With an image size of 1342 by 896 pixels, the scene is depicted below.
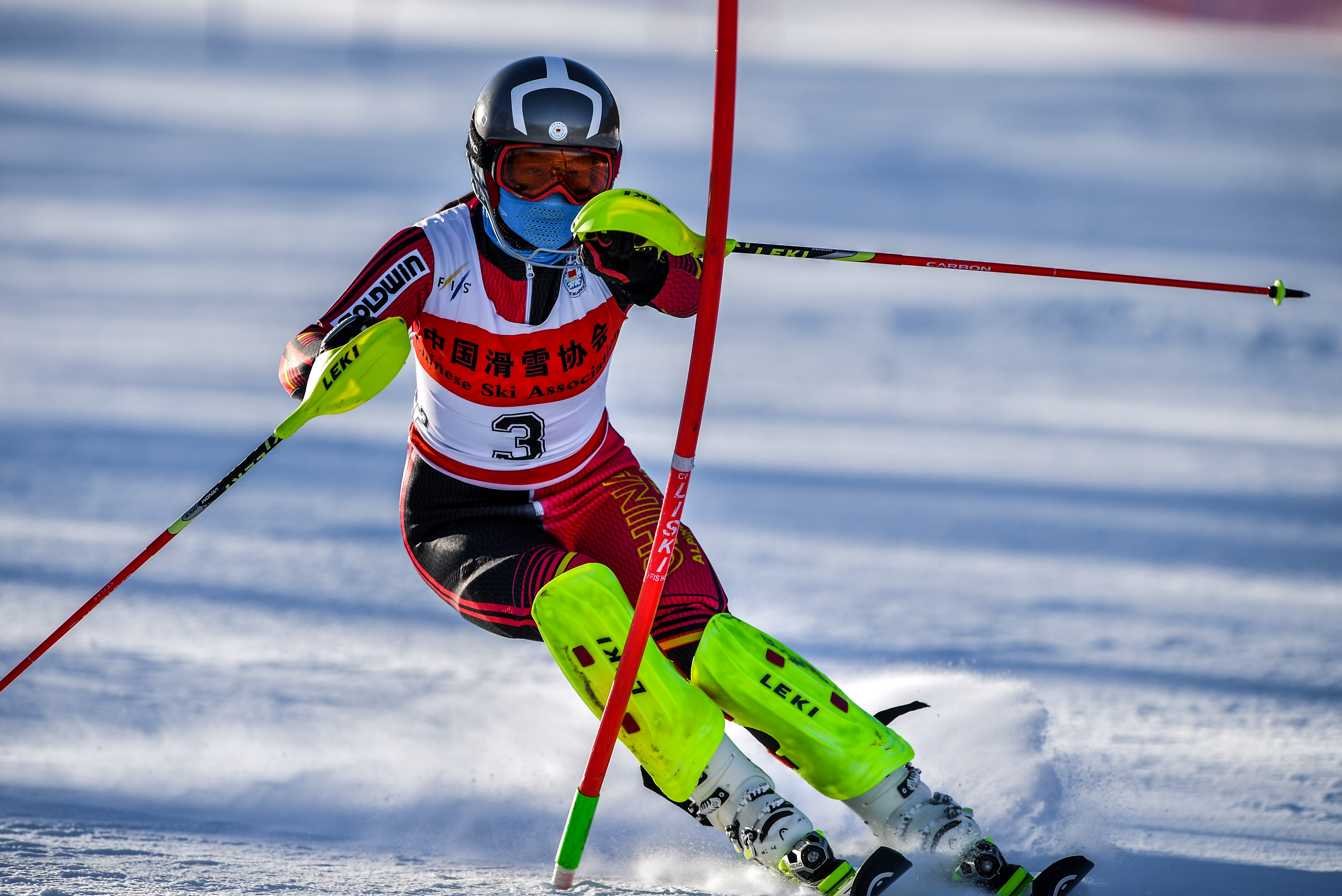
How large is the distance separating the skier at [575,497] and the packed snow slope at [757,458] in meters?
0.39

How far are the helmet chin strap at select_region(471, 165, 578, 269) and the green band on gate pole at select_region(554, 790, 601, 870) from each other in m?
1.03

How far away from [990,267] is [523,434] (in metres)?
1.00

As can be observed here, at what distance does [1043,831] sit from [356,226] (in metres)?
6.12

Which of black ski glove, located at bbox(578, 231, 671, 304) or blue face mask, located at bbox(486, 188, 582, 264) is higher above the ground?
blue face mask, located at bbox(486, 188, 582, 264)

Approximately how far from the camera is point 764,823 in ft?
8.21

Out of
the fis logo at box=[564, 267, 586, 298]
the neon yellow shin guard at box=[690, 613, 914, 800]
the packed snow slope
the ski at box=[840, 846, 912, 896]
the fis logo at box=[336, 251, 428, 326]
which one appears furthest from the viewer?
the packed snow slope

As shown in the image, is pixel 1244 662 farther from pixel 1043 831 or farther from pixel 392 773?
pixel 392 773

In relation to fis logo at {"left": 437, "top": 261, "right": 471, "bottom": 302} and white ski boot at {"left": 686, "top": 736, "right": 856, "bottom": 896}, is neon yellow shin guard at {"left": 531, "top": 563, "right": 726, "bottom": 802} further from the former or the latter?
fis logo at {"left": 437, "top": 261, "right": 471, "bottom": 302}

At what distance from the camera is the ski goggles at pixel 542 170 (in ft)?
8.58

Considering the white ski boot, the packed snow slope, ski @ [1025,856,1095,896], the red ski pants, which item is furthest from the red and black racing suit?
ski @ [1025,856,1095,896]

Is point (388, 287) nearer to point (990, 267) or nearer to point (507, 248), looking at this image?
point (507, 248)

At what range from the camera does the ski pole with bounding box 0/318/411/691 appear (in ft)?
8.00

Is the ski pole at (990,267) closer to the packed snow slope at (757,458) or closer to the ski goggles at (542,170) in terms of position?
the ski goggles at (542,170)

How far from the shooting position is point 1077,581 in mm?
4566
